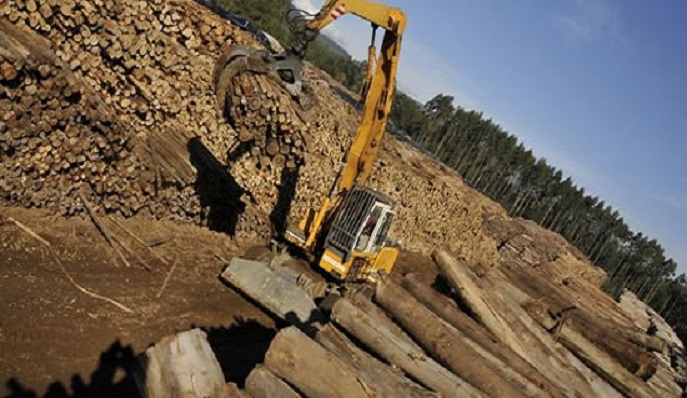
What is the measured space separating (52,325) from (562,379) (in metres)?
6.87

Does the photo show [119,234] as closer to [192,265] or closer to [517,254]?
[192,265]

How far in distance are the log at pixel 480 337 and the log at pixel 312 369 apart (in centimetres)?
226

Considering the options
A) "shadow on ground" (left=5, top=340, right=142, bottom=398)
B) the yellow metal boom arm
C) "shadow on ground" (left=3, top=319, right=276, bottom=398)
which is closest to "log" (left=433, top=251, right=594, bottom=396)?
"shadow on ground" (left=3, top=319, right=276, bottom=398)

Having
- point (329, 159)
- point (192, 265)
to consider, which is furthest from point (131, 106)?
point (329, 159)

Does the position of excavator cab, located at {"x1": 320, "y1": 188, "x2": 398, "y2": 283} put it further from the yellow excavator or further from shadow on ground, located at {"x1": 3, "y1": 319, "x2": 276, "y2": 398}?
shadow on ground, located at {"x1": 3, "y1": 319, "x2": 276, "y2": 398}

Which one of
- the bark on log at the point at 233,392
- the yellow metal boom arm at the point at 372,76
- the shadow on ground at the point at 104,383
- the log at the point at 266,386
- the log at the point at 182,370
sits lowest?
the shadow on ground at the point at 104,383

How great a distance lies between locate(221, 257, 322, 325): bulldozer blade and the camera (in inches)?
400

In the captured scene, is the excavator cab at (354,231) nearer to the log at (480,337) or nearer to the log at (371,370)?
the log at (480,337)

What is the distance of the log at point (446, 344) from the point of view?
5.89 metres

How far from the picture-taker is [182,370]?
4949 mm

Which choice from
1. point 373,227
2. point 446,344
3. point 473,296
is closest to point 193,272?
point 373,227

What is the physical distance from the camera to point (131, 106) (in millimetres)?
10766

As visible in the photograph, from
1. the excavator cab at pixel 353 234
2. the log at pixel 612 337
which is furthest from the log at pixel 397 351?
the excavator cab at pixel 353 234

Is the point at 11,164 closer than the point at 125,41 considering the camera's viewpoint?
Yes
